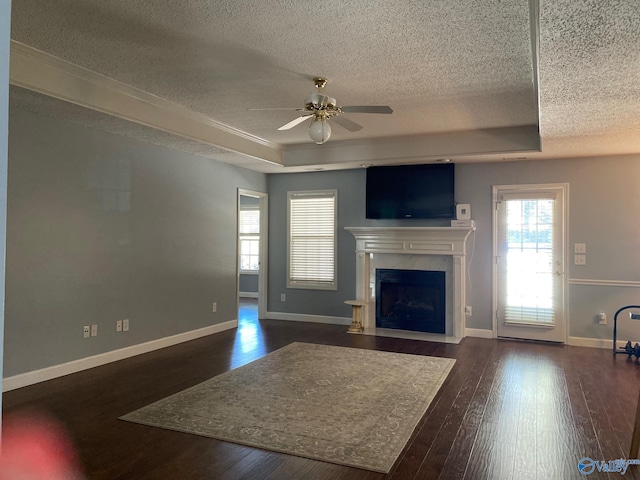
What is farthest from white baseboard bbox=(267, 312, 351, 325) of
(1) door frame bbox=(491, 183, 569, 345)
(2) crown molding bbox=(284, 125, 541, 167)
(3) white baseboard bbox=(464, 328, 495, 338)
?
(2) crown molding bbox=(284, 125, 541, 167)

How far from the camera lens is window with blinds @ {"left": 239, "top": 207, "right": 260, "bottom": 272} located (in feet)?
35.2

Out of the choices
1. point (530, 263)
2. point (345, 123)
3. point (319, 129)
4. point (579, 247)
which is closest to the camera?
point (319, 129)

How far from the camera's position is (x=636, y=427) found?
2697 millimetres

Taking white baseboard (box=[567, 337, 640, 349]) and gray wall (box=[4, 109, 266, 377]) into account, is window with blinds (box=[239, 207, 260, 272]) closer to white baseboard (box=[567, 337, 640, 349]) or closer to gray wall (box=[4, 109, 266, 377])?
gray wall (box=[4, 109, 266, 377])

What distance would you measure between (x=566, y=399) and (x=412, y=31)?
3.21 meters

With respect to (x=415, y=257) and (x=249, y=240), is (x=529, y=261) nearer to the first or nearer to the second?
(x=415, y=257)

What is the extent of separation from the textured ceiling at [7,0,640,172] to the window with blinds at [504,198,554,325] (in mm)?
1384

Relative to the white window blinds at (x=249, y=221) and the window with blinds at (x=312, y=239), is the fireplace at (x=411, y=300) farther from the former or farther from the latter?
the white window blinds at (x=249, y=221)

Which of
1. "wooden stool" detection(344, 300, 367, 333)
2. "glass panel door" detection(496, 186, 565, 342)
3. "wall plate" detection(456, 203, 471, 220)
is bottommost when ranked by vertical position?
"wooden stool" detection(344, 300, 367, 333)

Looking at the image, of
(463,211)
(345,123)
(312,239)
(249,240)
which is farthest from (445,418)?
(249,240)

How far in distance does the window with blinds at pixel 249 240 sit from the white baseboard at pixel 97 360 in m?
4.31

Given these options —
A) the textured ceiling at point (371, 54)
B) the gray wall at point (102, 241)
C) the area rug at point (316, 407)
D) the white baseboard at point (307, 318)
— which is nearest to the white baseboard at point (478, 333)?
the area rug at point (316, 407)

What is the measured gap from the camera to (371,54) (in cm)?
346

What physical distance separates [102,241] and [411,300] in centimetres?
431
